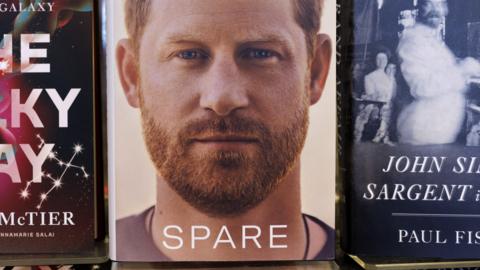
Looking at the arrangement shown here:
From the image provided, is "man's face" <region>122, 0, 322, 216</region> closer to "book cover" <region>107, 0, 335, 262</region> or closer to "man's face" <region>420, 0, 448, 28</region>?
"book cover" <region>107, 0, 335, 262</region>

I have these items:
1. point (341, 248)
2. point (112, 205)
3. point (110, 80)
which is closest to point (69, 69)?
point (110, 80)

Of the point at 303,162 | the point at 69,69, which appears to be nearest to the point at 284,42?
the point at 303,162

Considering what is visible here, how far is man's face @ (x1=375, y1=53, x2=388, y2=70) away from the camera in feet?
1.92

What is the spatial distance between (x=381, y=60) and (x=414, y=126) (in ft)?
0.29

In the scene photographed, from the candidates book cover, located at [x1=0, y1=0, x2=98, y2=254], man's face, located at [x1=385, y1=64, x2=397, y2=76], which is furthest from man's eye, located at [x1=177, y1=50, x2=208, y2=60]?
man's face, located at [x1=385, y1=64, x2=397, y2=76]

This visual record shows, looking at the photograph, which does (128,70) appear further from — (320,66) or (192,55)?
(320,66)

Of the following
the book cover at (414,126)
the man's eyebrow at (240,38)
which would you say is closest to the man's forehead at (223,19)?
the man's eyebrow at (240,38)

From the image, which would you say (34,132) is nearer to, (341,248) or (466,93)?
(341,248)

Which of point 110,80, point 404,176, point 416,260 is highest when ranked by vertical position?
point 110,80

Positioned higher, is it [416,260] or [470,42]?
[470,42]

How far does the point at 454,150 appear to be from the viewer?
A: 582mm

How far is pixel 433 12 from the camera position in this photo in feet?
1.90

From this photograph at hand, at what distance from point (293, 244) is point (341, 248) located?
0.08m

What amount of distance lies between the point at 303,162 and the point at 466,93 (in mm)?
211
